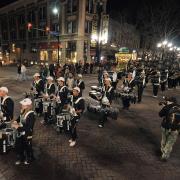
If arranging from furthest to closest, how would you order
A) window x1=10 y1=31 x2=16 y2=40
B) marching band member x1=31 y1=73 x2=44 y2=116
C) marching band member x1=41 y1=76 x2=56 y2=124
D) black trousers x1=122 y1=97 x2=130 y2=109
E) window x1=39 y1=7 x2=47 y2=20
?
1. window x1=10 y1=31 x2=16 y2=40
2. window x1=39 y1=7 x2=47 y2=20
3. black trousers x1=122 y1=97 x2=130 y2=109
4. marching band member x1=31 y1=73 x2=44 y2=116
5. marching band member x1=41 y1=76 x2=56 y2=124

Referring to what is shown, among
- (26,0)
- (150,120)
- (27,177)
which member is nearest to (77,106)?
(27,177)

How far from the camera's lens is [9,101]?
6.22 m

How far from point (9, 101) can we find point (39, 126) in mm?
2506

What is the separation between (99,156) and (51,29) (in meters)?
36.8

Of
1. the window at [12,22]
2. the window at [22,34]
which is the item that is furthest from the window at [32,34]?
the window at [12,22]

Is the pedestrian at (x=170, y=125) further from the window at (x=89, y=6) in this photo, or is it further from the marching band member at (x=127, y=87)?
the window at (x=89, y=6)

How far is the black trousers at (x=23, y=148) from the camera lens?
528cm

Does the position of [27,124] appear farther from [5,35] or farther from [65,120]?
[5,35]

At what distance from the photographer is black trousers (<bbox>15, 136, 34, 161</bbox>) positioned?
5277 mm

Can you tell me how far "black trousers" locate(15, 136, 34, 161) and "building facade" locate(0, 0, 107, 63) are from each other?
22376 mm

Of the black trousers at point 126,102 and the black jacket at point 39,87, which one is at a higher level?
the black jacket at point 39,87

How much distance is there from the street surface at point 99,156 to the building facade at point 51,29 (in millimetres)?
20666

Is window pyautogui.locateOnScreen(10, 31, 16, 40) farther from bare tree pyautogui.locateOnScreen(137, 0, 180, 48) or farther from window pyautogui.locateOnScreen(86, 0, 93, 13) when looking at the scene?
bare tree pyautogui.locateOnScreen(137, 0, 180, 48)

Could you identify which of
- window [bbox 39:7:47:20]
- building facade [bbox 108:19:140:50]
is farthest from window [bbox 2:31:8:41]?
building facade [bbox 108:19:140:50]
